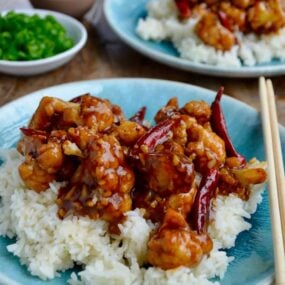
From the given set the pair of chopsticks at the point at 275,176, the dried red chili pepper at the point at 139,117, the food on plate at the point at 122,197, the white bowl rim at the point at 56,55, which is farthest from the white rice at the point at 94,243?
the white bowl rim at the point at 56,55

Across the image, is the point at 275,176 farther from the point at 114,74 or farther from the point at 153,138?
the point at 114,74

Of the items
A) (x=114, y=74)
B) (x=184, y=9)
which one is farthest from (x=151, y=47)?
(x=184, y=9)

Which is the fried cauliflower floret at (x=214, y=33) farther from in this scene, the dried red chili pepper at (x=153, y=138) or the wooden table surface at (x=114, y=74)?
the dried red chili pepper at (x=153, y=138)

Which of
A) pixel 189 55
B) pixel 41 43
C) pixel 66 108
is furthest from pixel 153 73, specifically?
pixel 66 108

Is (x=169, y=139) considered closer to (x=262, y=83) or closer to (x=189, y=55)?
(x=262, y=83)

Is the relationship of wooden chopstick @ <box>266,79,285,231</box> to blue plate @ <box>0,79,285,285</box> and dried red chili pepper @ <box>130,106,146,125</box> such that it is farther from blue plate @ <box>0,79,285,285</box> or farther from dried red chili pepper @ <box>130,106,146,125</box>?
dried red chili pepper @ <box>130,106,146,125</box>

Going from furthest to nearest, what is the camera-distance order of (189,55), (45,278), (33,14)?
(33,14)
(189,55)
(45,278)

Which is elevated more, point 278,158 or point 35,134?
point 35,134
